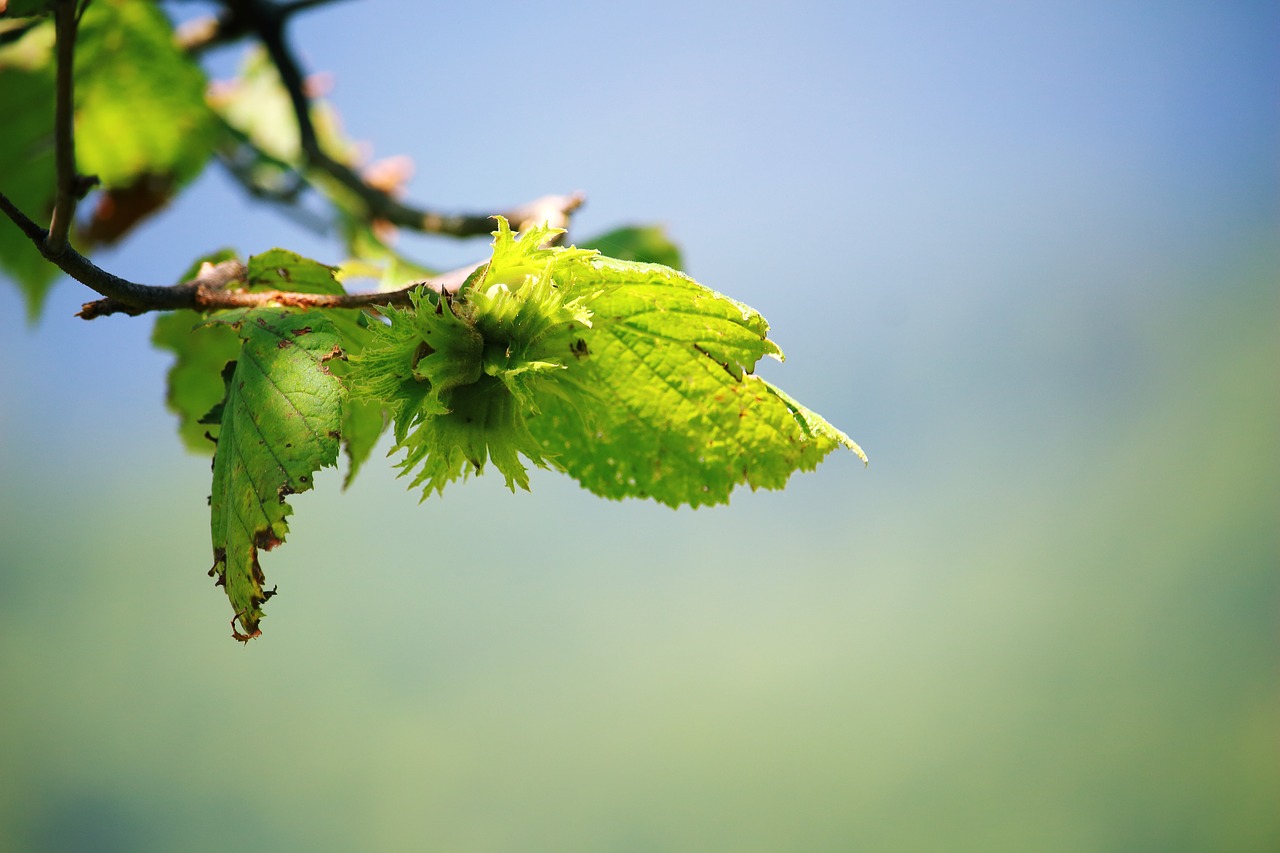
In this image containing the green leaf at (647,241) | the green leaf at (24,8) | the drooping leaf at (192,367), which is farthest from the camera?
the green leaf at (647,241)

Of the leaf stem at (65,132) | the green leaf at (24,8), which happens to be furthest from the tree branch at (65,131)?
the green leaf at (24,8)

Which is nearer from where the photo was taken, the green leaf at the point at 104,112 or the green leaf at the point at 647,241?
the green leaf at the point at 647,241

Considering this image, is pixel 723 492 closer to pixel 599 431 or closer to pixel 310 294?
pixel 599 431

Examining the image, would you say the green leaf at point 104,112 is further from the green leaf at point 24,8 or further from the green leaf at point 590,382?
the green leaf at point 590,382

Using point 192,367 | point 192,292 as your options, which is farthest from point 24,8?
point 192,367

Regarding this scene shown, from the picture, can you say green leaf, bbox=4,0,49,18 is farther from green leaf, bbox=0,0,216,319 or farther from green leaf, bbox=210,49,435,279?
green leaf, bbox=0,0,216,319

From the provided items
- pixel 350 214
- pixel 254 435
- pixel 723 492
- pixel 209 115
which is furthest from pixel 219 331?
pixel 350 214

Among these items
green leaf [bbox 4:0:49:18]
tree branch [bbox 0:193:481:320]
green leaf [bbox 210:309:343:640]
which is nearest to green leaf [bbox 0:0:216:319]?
green leaf [bbox 4:0:49:18]
